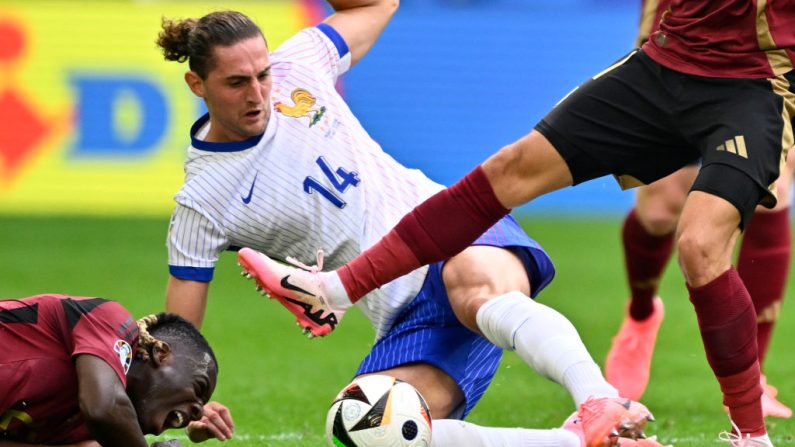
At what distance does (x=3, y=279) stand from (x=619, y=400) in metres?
7.11

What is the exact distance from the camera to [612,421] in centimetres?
387

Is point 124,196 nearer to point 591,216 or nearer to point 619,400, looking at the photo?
point 591,216

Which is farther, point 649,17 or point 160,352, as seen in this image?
point 649,17

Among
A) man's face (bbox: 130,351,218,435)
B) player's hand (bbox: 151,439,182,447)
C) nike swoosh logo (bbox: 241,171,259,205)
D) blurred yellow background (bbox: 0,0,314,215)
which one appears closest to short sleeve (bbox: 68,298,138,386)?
man's face (bbox: 130,351,218,435)

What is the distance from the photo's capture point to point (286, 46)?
18.4 ft

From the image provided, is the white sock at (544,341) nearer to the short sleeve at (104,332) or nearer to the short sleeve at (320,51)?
the short sleeve at (104,332)

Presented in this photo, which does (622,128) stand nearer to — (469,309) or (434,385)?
(469,309)

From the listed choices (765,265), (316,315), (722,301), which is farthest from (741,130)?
(765,265)

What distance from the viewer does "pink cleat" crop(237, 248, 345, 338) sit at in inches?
179

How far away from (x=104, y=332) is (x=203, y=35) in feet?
5.14

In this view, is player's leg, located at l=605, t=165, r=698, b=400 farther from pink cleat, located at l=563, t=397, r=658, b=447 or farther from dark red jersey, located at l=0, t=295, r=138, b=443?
dark red jersey, located at l=0, t=295, r=138, b=443

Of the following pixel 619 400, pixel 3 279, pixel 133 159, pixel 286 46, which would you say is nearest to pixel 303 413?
pixel 286 46

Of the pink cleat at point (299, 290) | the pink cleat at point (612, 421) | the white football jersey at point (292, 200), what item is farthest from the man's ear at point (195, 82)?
the pink cleat at point (612, 421)

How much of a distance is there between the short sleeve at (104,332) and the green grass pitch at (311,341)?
52.7 inches
